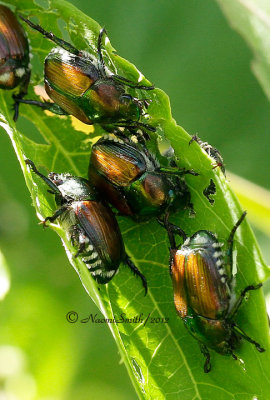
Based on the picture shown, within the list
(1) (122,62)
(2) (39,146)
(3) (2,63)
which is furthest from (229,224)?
(3) (2,63)

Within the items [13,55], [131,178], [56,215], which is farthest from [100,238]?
[13,55]

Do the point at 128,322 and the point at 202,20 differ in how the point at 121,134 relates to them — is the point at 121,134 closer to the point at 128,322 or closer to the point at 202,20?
the point at 128,322

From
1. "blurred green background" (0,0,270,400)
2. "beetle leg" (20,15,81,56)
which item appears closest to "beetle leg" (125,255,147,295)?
"beetle leg" (20,15,81,56)

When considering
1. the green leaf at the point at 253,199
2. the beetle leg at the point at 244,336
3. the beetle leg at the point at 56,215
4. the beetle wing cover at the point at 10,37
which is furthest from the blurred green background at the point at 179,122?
the beetle leg at the point at 244,336

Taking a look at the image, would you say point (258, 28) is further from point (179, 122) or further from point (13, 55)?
point (179, 122)

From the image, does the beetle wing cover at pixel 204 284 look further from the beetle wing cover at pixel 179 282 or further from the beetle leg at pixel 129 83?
the beetle leg at pixel 129 83
